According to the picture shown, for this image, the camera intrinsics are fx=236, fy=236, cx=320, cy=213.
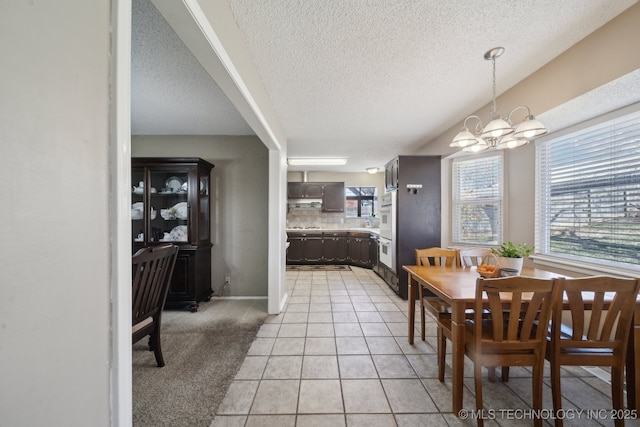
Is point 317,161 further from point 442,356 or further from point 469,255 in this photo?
point 442,356

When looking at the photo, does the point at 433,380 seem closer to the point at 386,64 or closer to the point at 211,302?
the point at 386,64

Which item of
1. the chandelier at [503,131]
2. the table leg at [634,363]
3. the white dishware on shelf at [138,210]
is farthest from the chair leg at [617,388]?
the white dishware on shelf at [138,210]

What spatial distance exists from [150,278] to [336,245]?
4341 millimetres

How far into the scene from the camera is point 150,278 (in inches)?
72.2

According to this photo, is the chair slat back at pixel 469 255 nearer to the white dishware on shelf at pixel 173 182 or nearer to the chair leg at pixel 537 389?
the chair leg at pixel 537 389

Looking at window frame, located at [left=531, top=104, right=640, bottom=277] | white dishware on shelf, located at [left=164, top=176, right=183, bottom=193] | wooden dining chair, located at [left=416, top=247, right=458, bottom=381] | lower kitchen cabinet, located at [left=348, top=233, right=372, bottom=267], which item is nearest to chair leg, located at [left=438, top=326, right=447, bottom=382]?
wooden dining chair, located at [left=416, top=247, right=458, bottom=381]

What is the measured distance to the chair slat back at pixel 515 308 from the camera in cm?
135

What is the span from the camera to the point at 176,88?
2346 mm

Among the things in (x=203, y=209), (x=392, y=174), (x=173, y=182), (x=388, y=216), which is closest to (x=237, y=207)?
(x=203, y=209)

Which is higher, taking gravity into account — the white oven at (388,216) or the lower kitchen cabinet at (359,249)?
the white oven at (388,216)

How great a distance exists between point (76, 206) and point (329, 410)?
5.85ft

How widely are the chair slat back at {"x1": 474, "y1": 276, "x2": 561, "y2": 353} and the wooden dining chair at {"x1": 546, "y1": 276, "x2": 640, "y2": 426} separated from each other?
0.10 m

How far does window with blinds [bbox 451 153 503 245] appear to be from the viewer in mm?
3293

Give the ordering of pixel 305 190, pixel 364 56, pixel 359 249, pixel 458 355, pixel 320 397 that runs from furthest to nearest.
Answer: pixel 305 190, pixel 359 249, pixel 364 56, pixel 320 397, pixel 458 355
